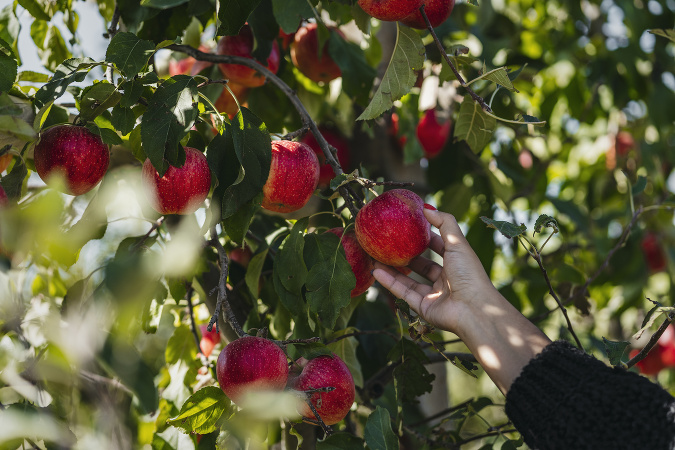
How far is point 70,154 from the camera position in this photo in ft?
3.17

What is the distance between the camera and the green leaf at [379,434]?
943 mm

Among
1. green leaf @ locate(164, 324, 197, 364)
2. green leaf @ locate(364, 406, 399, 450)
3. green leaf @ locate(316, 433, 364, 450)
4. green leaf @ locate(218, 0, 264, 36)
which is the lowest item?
green leaf @ locate(164, 324, 197, 364)

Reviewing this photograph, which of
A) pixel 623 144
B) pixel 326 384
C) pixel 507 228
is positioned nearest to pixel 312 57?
pixel 507 228

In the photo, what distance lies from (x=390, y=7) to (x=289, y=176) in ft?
1.13

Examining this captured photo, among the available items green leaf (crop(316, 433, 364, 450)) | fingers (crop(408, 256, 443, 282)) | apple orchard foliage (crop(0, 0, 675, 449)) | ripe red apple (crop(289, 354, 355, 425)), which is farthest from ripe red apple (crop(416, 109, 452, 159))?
green leaf (crop(316, 433, 364, 450))

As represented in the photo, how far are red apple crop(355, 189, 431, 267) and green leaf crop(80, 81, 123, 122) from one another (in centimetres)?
47

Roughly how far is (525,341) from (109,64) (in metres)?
0.81

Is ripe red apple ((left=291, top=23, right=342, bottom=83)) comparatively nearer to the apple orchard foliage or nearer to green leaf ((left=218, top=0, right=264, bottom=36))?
the apple orchard foliage

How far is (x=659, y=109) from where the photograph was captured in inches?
95.0

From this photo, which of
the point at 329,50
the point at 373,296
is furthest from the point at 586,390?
the point at 373,296

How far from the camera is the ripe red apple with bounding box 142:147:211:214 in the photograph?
3.12ft

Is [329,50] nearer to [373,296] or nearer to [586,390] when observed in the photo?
[373,296]

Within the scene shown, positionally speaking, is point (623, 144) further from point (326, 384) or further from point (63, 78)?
point (63, 78)

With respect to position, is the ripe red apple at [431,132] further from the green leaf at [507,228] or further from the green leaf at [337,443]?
the green leaf at [337,443]
